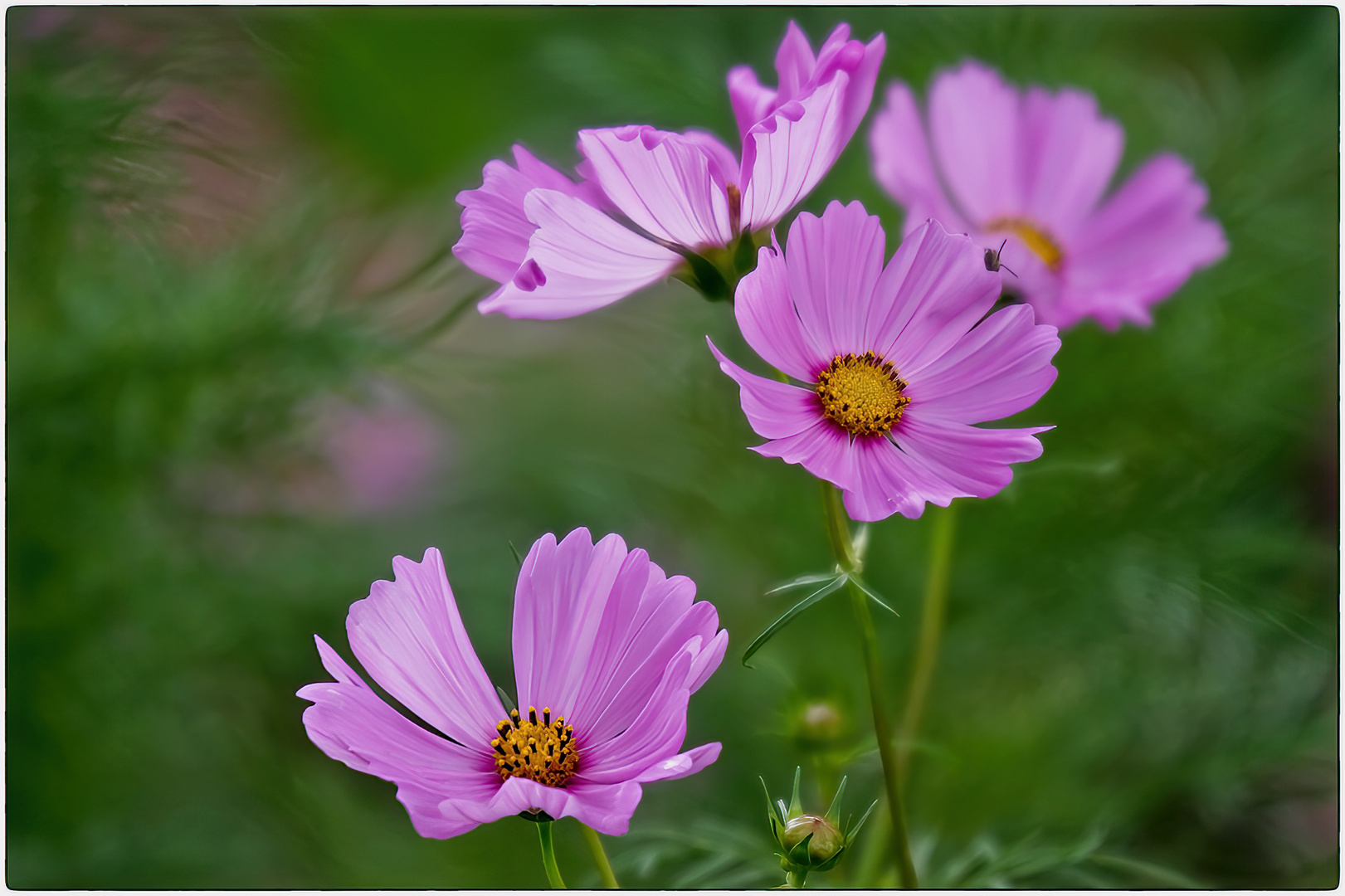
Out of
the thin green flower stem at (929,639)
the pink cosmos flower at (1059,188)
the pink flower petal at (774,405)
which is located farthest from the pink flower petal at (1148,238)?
the pink flower petal at (774,405)

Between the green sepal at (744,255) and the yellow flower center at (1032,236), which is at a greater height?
the yellow flower center at (1032,236)

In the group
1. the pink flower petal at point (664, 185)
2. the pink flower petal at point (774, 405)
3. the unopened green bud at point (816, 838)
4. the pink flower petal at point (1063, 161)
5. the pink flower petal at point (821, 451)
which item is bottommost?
the unopened green bud at point (816, 838)

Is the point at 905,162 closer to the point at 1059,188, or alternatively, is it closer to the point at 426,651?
the point at 1059,188

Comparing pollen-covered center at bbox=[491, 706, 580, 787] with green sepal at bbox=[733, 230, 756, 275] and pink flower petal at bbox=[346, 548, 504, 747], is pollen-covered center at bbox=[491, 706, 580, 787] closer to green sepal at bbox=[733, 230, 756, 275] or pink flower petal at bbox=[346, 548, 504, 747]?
pink flower petal at bbox=[346, 548, 504, 747]

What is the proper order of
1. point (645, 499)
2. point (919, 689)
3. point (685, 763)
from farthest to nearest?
point (645, 499), point (919, 689), point (685, 763)

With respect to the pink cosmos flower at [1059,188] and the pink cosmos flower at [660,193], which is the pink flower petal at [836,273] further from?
the pink cosmos flower at [1059,188]

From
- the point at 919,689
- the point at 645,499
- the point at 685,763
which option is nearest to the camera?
the point at 685,763

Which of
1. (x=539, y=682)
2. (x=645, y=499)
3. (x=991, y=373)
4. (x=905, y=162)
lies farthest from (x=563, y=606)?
(x=645, y=499)
